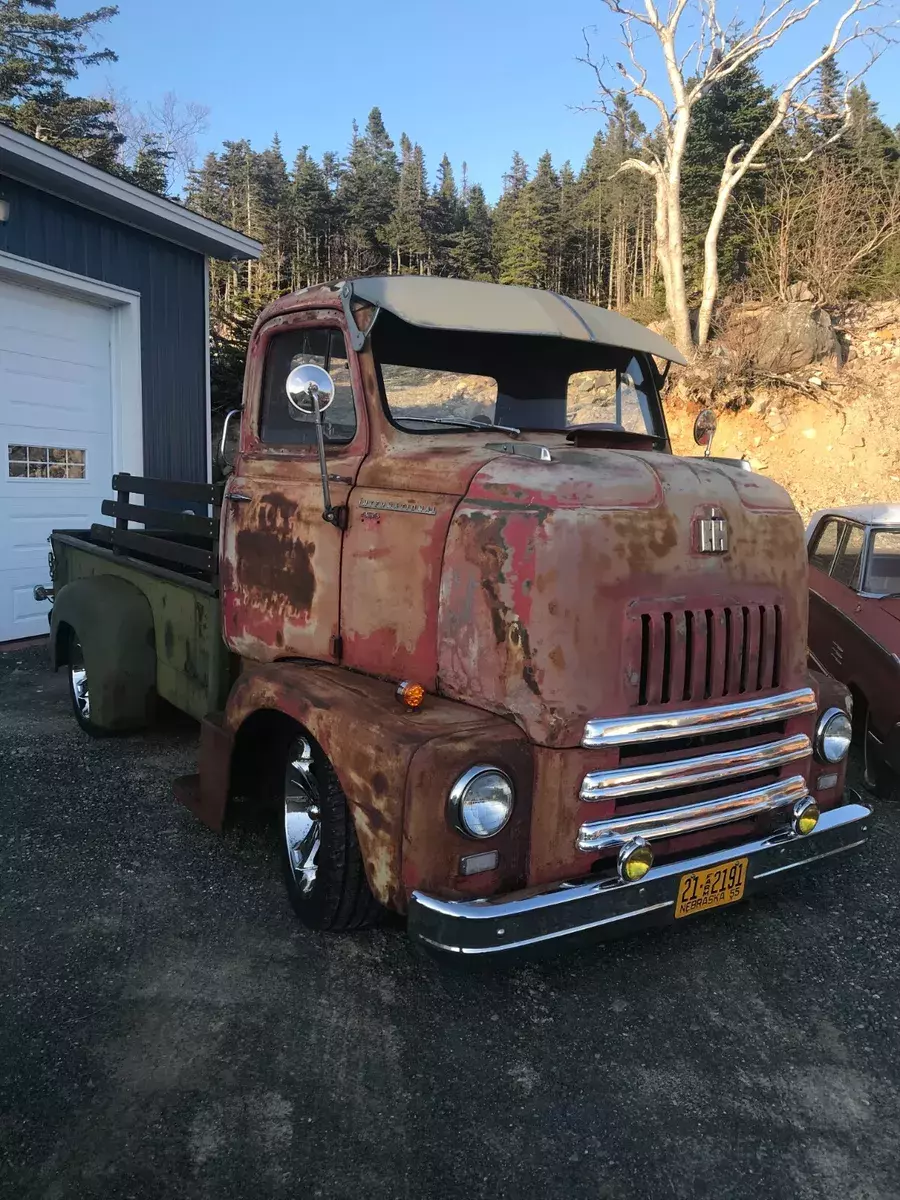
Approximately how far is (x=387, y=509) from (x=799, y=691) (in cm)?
167

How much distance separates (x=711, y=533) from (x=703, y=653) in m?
0.42

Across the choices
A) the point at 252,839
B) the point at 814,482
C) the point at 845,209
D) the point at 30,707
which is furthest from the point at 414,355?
the point at 845,209

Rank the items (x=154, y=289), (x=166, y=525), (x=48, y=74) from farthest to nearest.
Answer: (x=48, y=74)
(x=154, y=289)
(x=166, y=525)

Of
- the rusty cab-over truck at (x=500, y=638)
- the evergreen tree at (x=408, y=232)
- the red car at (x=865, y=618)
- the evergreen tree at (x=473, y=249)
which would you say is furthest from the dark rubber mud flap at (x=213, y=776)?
the evergreen tree at (x=408, y=232)

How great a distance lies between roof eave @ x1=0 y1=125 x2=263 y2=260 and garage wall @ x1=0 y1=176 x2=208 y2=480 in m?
0.10

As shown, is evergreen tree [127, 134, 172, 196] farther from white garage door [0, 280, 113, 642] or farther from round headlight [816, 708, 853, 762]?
round headlight [816, 708, 853, 762]

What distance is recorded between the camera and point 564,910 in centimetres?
249

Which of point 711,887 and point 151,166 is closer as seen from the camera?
point 711,887

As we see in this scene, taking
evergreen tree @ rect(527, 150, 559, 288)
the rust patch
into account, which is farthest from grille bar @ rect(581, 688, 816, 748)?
evergreen tree @ rect(527, 150, 559, 288)

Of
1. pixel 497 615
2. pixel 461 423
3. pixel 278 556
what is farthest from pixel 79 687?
pixel 497 615

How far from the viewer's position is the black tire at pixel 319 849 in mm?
2963

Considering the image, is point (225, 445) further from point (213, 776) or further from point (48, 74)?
point (48, 74)

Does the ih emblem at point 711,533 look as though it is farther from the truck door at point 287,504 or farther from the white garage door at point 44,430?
the white garage door at point 44,430

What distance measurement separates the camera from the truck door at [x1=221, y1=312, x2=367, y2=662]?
3439 mm
